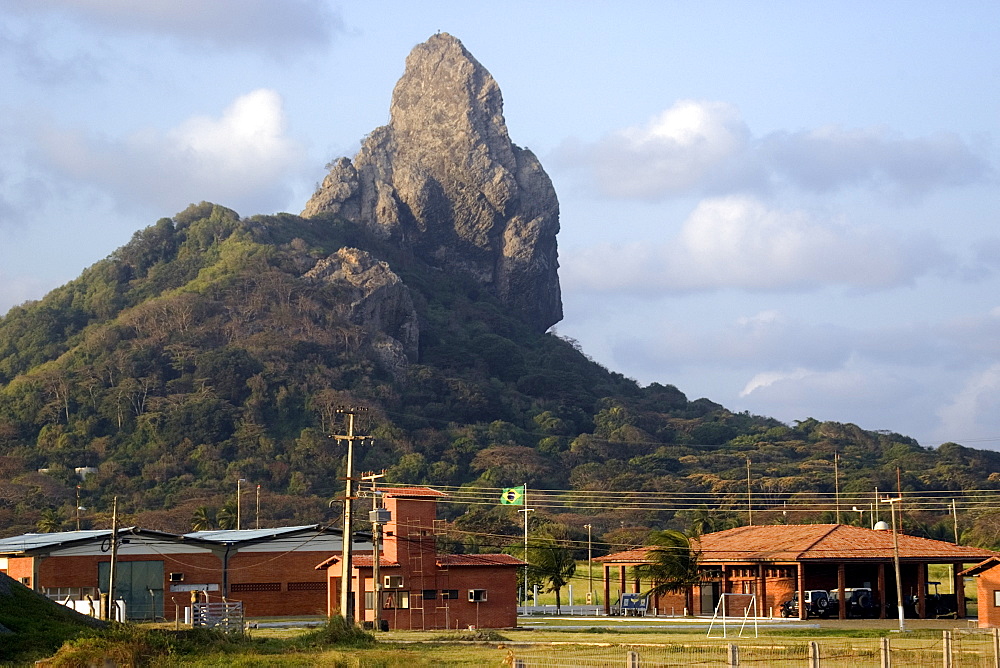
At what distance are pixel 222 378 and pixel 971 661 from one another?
162039mm

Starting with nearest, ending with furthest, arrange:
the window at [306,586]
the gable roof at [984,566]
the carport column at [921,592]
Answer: the gable roof at [984,566]
the carport column at [921,592]
the window at [306,586]

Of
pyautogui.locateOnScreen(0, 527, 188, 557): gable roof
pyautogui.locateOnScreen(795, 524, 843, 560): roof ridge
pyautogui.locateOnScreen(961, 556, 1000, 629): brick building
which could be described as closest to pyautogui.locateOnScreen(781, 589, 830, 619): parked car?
pyautogui.locateOnScreen(795, 524, 843, 560): roof ridge

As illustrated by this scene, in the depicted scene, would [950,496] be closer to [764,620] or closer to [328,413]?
[328,413]

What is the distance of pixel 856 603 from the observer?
69.2m

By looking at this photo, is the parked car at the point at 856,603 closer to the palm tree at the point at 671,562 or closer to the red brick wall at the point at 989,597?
the red brick wall at the point at 989,597

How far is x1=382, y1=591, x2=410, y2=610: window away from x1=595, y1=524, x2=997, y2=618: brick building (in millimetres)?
14094

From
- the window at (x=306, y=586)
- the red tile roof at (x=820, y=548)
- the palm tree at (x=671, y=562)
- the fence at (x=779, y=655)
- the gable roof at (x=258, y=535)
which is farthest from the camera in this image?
the window at (x=306, y=586)

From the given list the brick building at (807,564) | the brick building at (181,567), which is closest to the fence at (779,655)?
the brick building at (807,564)

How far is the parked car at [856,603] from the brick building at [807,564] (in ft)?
2.24

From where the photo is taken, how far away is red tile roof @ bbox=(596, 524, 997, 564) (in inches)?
2643

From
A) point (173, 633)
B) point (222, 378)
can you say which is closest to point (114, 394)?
point (222, 378)

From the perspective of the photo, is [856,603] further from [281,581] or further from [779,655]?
[779,655]

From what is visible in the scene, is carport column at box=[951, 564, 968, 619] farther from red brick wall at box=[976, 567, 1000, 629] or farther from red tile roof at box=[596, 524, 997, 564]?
red brick wall at box=[976, 567, 1000, 629]

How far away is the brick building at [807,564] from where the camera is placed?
2653 inches
